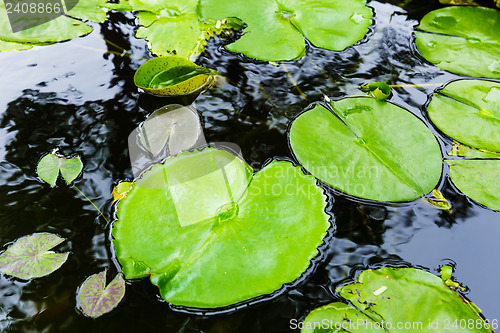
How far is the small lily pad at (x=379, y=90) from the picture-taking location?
160 centimetres

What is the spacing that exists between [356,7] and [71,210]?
6.16ft

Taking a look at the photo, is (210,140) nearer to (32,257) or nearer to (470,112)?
(32,257)

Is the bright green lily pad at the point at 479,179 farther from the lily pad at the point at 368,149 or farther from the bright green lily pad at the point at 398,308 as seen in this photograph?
the bright green lily pad at the point at 398,308

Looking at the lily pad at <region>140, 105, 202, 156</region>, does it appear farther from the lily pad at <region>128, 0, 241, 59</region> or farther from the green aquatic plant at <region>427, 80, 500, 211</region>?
the green aquatic plant at <region>427, 80, 500, 211</region>

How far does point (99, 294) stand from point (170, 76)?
104cm

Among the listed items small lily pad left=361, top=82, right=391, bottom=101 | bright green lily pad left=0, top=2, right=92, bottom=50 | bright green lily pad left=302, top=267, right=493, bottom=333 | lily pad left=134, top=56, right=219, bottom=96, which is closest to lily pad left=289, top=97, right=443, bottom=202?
small lily pad left=361, top=82, right=391, bottom=101

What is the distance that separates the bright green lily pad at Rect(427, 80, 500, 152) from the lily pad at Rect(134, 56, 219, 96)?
112cm

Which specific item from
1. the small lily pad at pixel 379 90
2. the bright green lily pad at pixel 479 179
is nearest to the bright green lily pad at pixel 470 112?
the bright green lily pad at pixel 479 179

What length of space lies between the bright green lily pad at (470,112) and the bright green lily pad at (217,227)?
29.2 inches

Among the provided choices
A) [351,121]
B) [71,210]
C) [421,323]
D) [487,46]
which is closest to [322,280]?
[421,323]

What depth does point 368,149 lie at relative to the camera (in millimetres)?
1402

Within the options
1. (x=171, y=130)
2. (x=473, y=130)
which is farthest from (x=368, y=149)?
(x=171, y=130)

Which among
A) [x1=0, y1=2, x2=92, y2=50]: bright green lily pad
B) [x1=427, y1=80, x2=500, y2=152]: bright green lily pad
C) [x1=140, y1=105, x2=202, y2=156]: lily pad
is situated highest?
[x1=0, y1=2, x2=92, y2=50]: bright green lily pad

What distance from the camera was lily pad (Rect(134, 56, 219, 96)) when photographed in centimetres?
164
